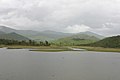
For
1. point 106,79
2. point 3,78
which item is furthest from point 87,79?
point 3,78

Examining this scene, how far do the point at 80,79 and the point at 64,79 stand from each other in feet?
10.9

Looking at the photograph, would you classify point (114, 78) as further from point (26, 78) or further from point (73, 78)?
point (26, 78)

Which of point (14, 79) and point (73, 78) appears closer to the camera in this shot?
point (14, 79)

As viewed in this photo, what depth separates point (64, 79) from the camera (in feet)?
145

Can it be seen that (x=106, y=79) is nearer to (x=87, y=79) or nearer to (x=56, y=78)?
(x=87, y=79)

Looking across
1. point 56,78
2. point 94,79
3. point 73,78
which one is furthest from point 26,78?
point 94,79

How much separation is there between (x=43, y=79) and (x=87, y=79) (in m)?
9.05

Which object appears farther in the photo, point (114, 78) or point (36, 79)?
point (114, 78)

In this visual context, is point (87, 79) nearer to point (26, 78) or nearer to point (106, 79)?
point (106, 79)

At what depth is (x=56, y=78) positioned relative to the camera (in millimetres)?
44906

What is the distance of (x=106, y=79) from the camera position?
46062mm

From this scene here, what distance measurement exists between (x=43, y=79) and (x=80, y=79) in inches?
Answer: 297

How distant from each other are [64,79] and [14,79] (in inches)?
390

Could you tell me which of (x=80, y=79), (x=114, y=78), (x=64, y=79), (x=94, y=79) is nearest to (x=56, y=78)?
(x=64, y=79)
